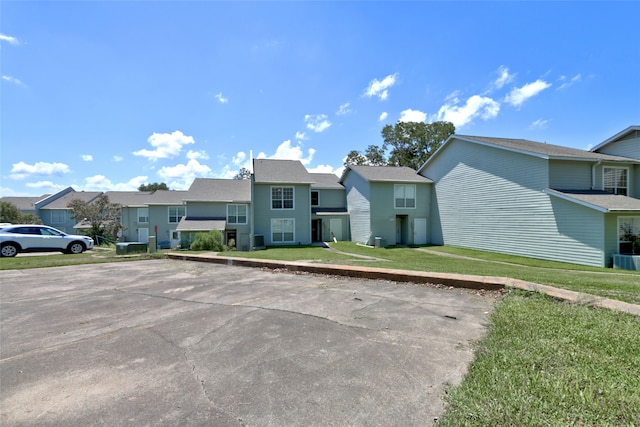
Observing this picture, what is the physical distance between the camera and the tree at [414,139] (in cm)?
4278

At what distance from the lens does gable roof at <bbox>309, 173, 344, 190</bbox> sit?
29.8 meters

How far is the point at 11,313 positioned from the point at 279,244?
1983 cm

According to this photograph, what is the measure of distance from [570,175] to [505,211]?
382 cm

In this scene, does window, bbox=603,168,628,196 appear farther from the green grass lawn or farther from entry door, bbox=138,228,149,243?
entry door, bbox=138,228,149,243

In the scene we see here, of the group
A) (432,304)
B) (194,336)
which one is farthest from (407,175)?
(194,336)

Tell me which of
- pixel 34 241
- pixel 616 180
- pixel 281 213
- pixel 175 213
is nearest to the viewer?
pixel 34 241

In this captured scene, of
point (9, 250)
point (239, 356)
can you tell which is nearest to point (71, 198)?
point (9, 250)

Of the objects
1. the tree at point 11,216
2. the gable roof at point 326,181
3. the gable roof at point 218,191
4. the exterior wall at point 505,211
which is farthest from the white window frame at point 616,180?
the tree at point 11,216

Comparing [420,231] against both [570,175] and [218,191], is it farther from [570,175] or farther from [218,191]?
[218,191]

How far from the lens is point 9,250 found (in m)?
15.8

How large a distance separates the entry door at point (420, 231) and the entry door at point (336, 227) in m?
6.76

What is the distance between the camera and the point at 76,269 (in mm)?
11117

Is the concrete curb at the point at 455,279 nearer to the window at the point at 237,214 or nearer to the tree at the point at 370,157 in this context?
the window at the point at 237,214

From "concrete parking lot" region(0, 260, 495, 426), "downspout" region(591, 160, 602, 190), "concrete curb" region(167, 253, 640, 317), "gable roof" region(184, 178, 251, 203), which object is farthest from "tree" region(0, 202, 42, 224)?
"downspout" region(591, 160, 602, 190)
